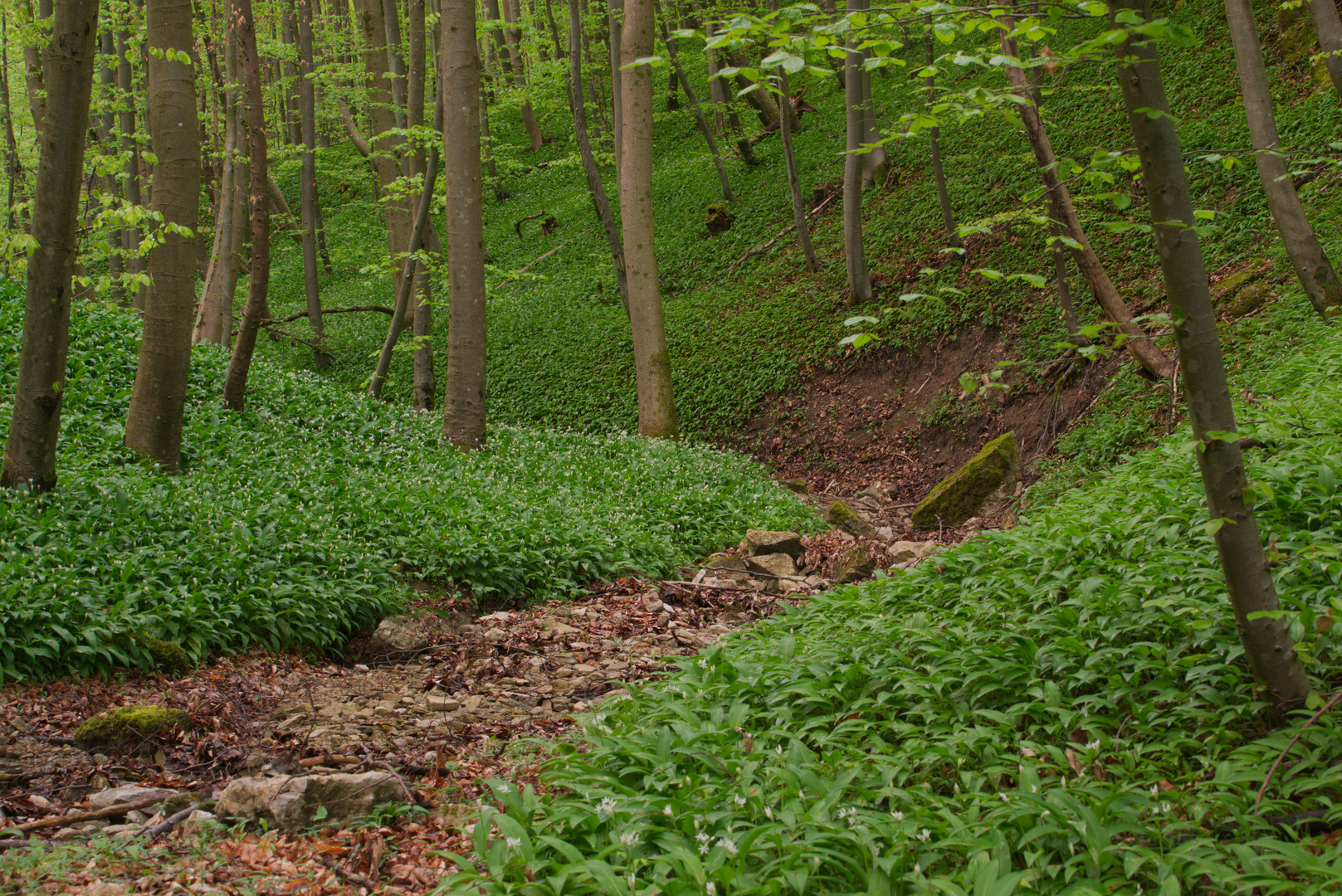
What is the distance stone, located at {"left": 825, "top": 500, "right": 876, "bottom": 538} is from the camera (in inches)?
386

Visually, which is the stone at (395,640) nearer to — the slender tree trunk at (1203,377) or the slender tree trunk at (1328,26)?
the slender tree trunk at (1203,377)

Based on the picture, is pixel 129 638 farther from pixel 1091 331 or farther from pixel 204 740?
pixel 1091 331

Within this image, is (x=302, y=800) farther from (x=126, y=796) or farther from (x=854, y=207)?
(x=854, y=207)

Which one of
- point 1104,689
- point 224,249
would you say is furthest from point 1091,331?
point 224,249

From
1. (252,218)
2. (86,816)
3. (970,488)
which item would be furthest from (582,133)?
(86,816)

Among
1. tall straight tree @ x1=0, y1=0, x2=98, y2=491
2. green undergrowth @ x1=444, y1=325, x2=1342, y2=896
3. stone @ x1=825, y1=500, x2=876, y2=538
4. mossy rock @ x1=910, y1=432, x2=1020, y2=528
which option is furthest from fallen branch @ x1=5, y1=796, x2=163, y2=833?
mossy rock @ x1=910, y1=432, x2=1020, y2=528

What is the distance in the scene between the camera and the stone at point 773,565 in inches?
305

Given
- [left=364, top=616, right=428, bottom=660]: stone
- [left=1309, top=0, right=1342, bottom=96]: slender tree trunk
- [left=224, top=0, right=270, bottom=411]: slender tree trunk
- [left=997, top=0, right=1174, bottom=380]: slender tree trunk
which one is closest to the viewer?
[left=364, top=616, right=428, bottom=660]: stone

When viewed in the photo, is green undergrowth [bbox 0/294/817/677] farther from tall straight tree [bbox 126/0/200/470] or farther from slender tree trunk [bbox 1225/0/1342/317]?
slender tree trunk [bbox 1225/0/1342/317]

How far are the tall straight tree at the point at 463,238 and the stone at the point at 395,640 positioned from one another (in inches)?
168

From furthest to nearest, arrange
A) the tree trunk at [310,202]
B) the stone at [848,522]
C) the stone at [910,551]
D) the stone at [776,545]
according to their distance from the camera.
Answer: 1. the tree trunk at [310,202]
2. the stone at [848,522]
3. the stone at [776,545]
4. the stone at [910,551]

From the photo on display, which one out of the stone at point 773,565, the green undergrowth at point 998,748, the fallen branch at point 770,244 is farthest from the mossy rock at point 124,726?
the fallen branch at point 770,244

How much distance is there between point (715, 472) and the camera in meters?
10.8

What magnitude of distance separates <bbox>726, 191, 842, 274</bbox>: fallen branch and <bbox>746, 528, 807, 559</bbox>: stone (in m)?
12.4
